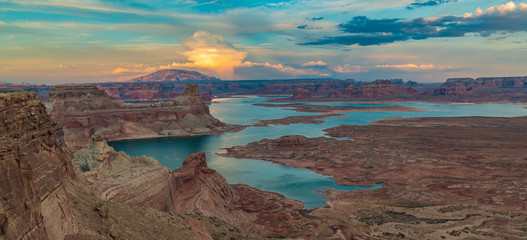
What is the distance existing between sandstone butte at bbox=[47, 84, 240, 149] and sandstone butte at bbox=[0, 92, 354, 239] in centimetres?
7417

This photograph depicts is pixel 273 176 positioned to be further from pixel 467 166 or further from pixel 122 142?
pixel 122 142

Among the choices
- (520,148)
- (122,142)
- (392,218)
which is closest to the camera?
(392,218)

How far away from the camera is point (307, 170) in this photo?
80.2 meters

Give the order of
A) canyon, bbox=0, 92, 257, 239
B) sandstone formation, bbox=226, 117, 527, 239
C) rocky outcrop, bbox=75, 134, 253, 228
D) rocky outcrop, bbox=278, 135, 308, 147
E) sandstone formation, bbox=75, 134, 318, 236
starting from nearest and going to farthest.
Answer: canyon, bbox=0, 92, 257, 239 → rocky outcrop, bbox=75, 134, 253, 228 → sandstone formation, bbox=75, 134, 318, 236 → sandstone formation, bbox=226, 117, 527, 239 → rocky outcrop, bbox=278, 135, 308, 147

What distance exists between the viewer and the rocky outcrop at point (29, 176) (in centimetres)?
1441

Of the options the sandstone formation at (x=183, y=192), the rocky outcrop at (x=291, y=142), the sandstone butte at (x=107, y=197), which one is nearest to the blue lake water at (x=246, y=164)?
the sandstone butte at (x=107, y=197)

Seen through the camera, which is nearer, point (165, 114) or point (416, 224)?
point (416, 224)

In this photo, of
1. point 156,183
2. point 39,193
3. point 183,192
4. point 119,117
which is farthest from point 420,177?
point 119,117

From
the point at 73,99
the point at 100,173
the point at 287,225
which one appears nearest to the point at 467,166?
the point at 287,225

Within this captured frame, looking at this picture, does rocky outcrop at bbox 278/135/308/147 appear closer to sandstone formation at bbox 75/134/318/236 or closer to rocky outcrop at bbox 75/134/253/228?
sandstone formation at bbox 75/134/318/236

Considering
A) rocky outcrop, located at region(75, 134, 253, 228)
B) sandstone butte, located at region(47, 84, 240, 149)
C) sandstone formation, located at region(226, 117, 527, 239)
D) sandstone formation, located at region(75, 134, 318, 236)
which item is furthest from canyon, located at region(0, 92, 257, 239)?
sandstone butte, located at region(47, 84, 240, 149)

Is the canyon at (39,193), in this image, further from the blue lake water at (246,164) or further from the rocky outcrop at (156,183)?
the blue lake water at (246,164)

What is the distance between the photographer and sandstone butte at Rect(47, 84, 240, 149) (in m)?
116

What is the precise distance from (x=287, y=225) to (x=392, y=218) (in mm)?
14564
